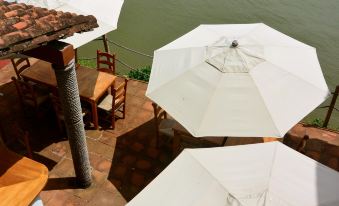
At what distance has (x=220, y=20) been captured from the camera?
1443 centimetres

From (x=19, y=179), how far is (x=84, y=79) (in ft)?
9.40

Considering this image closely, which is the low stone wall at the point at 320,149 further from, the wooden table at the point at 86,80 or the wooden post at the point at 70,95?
the wooden post at the point at 70,95

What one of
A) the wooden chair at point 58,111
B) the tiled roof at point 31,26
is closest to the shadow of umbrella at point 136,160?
the wooden chair at point 58,111

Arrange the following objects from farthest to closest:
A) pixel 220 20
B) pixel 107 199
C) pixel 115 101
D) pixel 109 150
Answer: pixel 220 20 → pixel 115 101 → pixel 109 150 → pixel 107 199

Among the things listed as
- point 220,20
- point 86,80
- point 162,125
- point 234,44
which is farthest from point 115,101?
point 220,20

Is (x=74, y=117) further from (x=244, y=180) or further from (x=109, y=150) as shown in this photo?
(x=244, y=180)

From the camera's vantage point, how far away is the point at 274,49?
5.98 m

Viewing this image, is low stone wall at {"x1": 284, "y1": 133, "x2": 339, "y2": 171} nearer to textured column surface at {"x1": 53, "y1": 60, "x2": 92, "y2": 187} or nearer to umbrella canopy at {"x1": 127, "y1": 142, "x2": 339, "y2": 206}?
umbrella canopy at {"x1": 127, "y1": 142, "x2": 339, "y2": 206}

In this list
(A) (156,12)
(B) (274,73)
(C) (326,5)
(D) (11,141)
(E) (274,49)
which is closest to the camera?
(B) (274,73)

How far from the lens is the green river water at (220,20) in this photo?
12.5m

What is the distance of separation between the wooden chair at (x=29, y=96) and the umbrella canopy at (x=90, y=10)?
1.26 meters

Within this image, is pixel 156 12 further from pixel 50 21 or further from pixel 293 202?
pixel 293 202

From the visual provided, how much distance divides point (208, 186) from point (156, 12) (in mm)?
11521

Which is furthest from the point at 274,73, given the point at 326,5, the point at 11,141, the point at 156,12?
the point at 326,5
